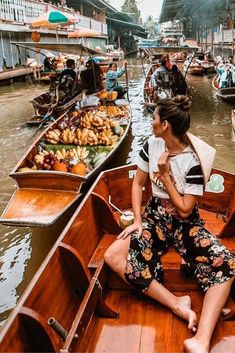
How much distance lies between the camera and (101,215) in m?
3.54

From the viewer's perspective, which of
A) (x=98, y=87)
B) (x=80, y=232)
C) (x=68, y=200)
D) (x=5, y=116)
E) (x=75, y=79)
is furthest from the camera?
(x=5, y=116)

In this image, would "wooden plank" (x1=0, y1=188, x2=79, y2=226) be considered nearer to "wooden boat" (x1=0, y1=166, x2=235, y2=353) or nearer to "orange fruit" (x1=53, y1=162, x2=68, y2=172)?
"orange fruit" (x1=53, y1=162, x2=68, y2=172)

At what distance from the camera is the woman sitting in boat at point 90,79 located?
10883 mm

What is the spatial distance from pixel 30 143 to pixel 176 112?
295 inches

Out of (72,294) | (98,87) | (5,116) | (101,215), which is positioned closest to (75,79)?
(98,87)

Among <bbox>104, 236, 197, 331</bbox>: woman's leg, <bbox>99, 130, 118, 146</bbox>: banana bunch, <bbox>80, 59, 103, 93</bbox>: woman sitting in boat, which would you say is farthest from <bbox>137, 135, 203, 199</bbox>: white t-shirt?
<bbox>80, 59, 103, 93</bbox>: woman sitting in boat

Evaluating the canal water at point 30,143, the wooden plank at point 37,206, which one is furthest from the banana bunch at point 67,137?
the wooden plank at point 37,206

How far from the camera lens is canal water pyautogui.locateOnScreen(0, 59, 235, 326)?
14.2 ft

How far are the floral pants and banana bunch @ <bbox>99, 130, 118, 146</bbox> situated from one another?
3.74 meters

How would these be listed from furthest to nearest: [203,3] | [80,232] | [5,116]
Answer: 1. [203,3]
2. [5,116]
3. [80,232]

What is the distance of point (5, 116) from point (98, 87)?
3.57m

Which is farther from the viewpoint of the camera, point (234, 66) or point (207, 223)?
point (234, 66)

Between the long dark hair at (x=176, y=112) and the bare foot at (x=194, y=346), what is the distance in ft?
4.24

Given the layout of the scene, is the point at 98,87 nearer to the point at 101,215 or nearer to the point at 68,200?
the point at 68,200
